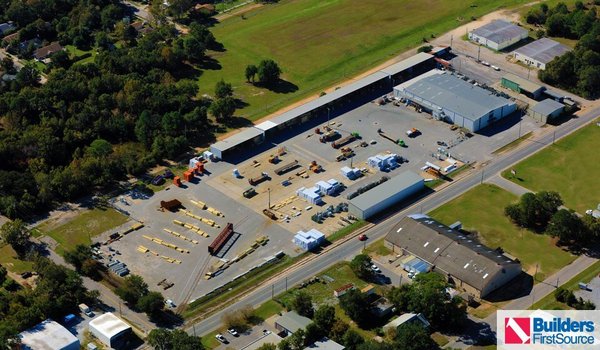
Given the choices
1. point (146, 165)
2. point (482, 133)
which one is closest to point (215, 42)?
point (146, 165)

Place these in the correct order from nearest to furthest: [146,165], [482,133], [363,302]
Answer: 1. [363,302]
2. [146,165]
3. [482,133]

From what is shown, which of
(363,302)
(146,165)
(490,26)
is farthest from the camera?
(490,26)

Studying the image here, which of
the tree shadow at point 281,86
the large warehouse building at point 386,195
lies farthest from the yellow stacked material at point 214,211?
the tree shadow at point 281,86

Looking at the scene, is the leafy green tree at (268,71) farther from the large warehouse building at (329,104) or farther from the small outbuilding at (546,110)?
the small outbuilding at (546,110)

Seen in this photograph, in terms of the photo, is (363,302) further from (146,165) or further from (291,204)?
(146,165)

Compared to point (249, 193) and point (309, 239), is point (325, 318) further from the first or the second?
point (249, 193)

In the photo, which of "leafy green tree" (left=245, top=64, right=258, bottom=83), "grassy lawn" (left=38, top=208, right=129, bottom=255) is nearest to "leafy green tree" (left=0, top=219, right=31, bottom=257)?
"grassy lawn" (left=38, top=208, right=129, bottom=255)

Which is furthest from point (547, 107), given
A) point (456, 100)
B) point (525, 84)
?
point (456, 100)
